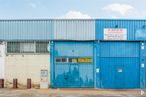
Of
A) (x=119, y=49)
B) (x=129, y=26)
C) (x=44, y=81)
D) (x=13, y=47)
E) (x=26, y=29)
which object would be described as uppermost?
(x=129, y=26)

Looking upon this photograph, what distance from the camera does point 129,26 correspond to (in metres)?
28.3

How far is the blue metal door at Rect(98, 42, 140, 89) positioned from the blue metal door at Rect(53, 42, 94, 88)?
38.1 inches

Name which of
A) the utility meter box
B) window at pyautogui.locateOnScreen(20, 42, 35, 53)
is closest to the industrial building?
the utility meter box

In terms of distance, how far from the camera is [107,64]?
2838 cm

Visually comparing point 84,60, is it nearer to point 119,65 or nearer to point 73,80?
point 73,80

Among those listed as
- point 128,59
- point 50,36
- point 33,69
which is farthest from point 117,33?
point 33,69

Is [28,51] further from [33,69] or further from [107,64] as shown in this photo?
[107,64]

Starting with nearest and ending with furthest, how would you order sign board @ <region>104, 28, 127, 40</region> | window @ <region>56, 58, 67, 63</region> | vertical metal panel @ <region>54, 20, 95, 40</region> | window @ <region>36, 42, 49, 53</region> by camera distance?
1. sign board @ <region>104, 28, 127, 40</region>
2. vertical metal panel @ <region>54, 20, 95, 40</region>
3. window @ <region>56, 58, 67, 63</region>
4. window @ <region>36, 42, 49, 53</region>

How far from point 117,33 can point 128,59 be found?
90.2 inches

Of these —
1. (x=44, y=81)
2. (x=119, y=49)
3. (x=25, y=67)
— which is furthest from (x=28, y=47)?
(x=119, y=49)

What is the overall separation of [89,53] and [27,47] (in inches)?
202

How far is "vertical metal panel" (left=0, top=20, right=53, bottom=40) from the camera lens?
28.4 meters

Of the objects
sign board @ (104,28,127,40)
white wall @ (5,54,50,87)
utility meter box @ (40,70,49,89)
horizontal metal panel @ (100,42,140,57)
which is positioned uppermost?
sign board @ (104,28,127,40)

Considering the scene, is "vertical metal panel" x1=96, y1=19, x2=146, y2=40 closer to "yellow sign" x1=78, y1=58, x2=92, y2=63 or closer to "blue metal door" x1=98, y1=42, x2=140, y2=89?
"blue metal door" x1=98, y1=42, x2=140, y2=89
